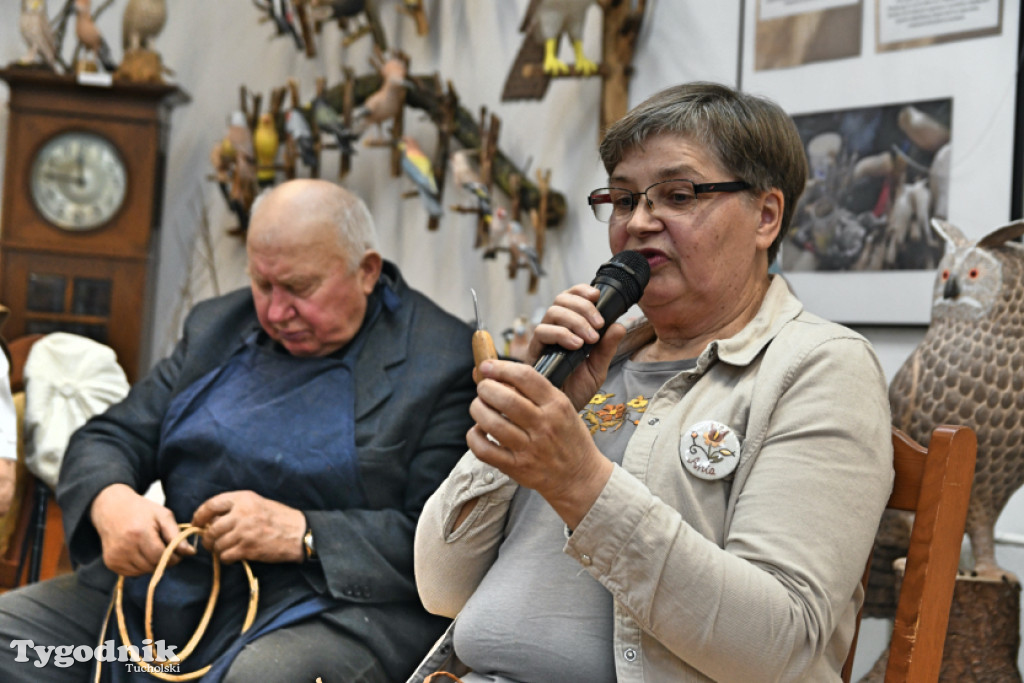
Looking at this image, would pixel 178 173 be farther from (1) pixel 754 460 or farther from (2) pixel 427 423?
(1) pixel 754 460

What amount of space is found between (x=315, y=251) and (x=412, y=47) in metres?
1.52

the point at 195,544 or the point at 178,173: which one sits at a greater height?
the point at 178,173

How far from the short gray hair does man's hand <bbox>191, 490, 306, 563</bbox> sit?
900 millimetres

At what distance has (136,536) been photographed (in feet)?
5.80

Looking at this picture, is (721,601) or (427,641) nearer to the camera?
(721,601)

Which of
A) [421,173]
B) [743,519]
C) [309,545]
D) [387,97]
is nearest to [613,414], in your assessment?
[743,519]

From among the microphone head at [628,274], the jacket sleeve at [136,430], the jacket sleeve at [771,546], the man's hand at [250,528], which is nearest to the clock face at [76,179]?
the jacket sleeve at [136,430]

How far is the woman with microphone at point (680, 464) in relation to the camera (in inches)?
39.8

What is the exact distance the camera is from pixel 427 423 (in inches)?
76.5

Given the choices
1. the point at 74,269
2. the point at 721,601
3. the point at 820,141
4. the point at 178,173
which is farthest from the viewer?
the point at 178,173

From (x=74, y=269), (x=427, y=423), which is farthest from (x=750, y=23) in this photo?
(x=74, y=269)

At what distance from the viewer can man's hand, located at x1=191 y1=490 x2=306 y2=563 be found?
1.73m

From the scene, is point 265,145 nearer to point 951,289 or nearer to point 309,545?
point 309,545

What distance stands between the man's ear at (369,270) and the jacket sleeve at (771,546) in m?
1.15
